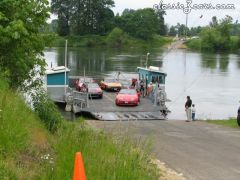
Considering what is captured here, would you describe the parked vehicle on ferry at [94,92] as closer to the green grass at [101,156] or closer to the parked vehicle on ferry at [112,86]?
the parked vehicle on ferry at [112,86]

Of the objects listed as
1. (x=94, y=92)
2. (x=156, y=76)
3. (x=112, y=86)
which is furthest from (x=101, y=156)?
(x=112, y=86)

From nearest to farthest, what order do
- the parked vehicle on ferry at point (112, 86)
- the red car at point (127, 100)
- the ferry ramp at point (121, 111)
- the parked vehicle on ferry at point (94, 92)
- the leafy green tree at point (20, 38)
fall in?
the leafy green tree at point (20, 38) < the ferry ramp at point (121, 111) < the red car at point (127, 100) < the parked vehicle on ferry at point (94, 92) < the parked vehicle on ferry at point (112, 86)

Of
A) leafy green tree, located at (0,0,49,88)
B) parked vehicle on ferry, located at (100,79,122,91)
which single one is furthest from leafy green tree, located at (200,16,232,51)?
leafy green tree, located at (0,0,49,88)

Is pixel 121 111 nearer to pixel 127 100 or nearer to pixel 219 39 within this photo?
pixel 127 100

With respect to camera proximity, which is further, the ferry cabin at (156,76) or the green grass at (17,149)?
the ferry cabin at (156,76)

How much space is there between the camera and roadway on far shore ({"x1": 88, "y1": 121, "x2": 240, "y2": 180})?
11491 millimetres

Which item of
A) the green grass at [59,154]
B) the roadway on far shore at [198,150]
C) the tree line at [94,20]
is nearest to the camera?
the green grass at [59,154]

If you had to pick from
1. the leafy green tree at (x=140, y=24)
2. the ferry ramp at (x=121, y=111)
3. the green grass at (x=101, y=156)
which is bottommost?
the ferry ramp at (x=121, y=111)

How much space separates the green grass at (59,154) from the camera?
21.0 ft

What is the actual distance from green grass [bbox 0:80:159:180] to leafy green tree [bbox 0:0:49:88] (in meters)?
5.27

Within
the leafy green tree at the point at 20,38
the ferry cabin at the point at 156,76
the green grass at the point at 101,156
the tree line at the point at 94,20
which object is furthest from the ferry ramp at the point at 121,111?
the tree line at the point at 94,20

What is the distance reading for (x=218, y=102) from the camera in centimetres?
4638

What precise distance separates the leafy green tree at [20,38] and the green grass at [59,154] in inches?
207

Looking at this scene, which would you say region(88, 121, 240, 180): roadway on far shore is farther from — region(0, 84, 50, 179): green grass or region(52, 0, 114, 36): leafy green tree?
region(52, 0, 114, 36): leafy green tree
